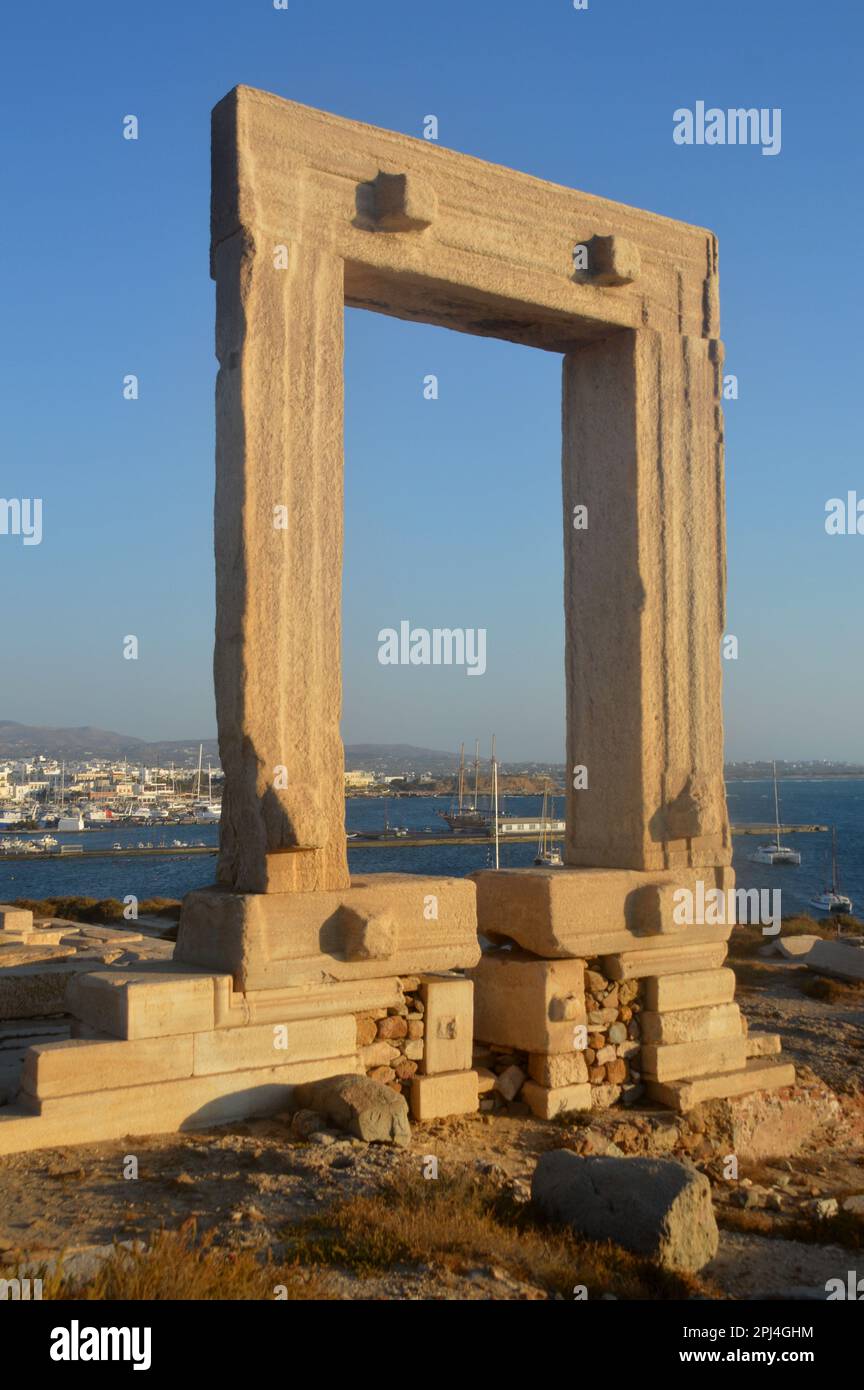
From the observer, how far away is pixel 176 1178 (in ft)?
16.9

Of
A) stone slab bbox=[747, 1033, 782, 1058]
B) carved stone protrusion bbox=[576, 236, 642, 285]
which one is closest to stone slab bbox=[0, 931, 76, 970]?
stone slab bbox=[747, 1033, 782, 1058]

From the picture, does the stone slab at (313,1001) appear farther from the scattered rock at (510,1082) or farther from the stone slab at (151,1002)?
the scattered rock at (510,1082)

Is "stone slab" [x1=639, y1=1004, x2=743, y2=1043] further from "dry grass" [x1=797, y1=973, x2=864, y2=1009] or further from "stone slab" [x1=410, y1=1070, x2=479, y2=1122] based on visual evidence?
"dry grass" [x1=797, y1=973, x2=864, y2=1009]

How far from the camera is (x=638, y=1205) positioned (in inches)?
188

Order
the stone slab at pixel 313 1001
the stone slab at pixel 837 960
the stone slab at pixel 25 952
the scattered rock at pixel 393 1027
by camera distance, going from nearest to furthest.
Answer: the stone slab at pixel 313 1001 < the scattered rock at pixel 393 1027 < the stone slab at pixel 25 952 < the stone slab at pixel 837 960

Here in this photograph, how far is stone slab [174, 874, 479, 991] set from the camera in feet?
20.6

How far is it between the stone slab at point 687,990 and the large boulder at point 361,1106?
2347mm

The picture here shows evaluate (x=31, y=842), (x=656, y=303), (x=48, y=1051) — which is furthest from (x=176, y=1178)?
(x=31, y=842)

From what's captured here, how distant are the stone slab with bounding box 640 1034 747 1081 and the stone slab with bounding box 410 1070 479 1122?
1358 millimetres

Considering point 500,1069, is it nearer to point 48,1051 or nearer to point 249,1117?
point 249,1117

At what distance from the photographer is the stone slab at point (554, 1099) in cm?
721

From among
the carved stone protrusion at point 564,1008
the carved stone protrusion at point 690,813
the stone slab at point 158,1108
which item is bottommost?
the stone slab at point 158,1108

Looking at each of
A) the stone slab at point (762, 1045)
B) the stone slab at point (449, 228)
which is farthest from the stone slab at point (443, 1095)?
the stone slab at point (449, 228)
